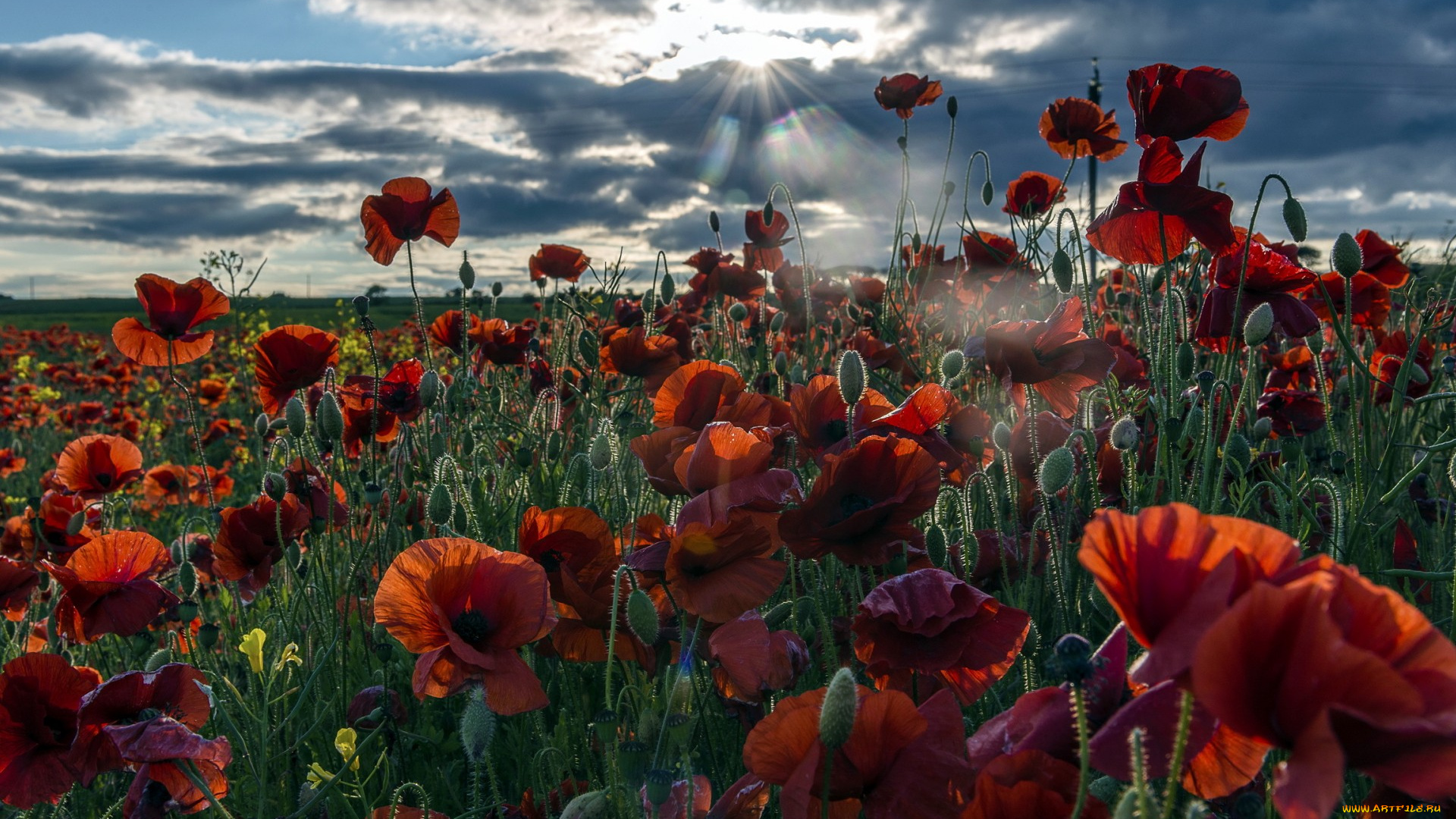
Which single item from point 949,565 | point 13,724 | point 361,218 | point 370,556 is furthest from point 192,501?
point 949,565

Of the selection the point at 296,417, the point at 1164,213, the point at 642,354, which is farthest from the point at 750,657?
the point at 642,354

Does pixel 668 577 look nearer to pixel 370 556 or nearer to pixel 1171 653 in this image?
pixel 1171 653

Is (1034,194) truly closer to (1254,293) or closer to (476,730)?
(1254,293)

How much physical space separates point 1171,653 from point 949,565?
1.08m

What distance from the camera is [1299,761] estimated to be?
22.0 inches

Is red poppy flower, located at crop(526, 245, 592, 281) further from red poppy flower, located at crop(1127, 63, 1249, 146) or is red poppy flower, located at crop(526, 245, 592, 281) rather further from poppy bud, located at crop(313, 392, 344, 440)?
red poppy flower, located at crop(1127, 63, 1249, 146)

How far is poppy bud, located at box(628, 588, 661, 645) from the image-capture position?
3.99 feet

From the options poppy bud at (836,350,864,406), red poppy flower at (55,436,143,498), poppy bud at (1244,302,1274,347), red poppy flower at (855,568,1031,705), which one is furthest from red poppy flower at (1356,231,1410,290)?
red poppy flower at (55,436,143,498)

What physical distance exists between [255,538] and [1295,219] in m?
2.37

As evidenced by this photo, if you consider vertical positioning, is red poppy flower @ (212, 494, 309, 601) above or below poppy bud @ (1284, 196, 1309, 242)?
below

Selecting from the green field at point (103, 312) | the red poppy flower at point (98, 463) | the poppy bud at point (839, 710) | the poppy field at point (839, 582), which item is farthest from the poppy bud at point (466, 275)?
the green field at point (103, 312)

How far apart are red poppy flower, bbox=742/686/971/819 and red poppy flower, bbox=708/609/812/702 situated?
9.4 inches

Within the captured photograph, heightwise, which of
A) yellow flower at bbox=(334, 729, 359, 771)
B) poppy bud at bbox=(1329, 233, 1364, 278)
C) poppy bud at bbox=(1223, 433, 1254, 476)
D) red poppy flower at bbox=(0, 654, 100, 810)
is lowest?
yellow flower at bbox=(334, 729, 359, 771)

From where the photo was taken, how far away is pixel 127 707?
1440mm
